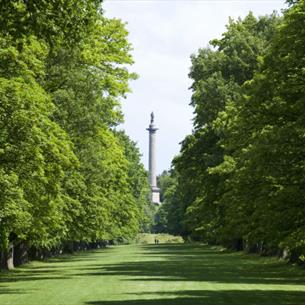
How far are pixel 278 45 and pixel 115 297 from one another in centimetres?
1045

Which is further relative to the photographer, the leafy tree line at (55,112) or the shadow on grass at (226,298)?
the shadow on grass at (226,298)

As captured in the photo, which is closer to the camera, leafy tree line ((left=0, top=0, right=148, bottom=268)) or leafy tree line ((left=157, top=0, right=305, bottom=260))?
leafy tree line ((left=0, top=0, right=148, bottom=268))

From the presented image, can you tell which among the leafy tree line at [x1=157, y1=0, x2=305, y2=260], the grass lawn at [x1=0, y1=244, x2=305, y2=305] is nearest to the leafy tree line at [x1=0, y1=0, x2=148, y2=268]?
the grass lawn at [x1=0, y1=244, x2=305, y2=305]

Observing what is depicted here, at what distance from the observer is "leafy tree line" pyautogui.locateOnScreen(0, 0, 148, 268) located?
721 inches

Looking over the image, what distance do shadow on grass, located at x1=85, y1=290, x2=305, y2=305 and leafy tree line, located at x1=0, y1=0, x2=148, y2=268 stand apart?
22.4ft

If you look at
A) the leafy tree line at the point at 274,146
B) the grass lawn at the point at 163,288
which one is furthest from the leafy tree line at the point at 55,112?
the leafy tree line at the point at 274,146

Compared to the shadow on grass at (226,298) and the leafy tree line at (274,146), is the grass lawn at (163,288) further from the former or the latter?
the leafy tree line at (274,146)

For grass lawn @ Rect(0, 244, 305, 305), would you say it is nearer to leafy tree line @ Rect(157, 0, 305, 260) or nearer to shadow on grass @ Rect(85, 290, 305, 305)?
shadow on grass @ Rect(85, 290, 305, 305)

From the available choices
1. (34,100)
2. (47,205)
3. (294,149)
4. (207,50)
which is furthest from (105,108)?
(207,50)

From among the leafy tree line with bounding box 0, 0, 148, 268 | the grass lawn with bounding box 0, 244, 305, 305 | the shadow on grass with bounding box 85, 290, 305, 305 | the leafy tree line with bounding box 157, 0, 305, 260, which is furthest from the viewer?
the leafy tree line with bounding box 157, 0, 305, 260

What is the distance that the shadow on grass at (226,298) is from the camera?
25500mm

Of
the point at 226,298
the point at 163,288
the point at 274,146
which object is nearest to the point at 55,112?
the point at 163,288

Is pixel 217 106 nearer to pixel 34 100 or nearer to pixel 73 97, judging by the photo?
pixel 73 97

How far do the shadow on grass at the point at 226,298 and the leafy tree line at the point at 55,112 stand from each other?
6.82 m
